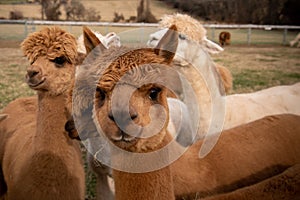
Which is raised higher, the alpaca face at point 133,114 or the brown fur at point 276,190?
the alpaca face at point 133,114

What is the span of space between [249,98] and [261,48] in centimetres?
1161

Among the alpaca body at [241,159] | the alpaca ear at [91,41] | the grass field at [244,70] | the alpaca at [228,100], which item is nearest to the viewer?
the alpaca ear at [91,41]

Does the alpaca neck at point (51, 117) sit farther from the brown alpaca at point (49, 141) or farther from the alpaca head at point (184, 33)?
the alpaca head at point (184, 33)

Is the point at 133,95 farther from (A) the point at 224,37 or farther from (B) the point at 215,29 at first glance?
(B) the point at 215,29

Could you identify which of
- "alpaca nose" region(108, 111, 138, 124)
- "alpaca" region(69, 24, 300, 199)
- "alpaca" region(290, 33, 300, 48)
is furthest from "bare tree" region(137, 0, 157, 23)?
"alpaca" region(290, 33, 300, 48)

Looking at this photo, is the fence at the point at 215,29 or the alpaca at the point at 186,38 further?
the fence at the point at 215,29

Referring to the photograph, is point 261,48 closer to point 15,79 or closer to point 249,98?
point 15,79

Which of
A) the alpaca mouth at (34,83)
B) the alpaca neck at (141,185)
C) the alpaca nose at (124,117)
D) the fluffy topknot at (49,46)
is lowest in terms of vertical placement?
the alpaca neck at (141,185)

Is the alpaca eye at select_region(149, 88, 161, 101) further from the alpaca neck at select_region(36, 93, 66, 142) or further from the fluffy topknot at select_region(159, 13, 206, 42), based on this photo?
the fluffy topknot at select_region(159, 13, 206, 42)

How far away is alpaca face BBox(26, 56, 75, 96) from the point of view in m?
2.72

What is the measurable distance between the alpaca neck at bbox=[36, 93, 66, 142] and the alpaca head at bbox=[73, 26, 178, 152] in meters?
1.07

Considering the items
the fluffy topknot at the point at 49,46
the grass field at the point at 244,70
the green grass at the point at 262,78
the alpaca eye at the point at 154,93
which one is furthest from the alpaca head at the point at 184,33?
the green grass at the point at 262,78

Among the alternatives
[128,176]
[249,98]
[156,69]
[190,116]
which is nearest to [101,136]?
[128,176]

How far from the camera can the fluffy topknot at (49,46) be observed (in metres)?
2.81
